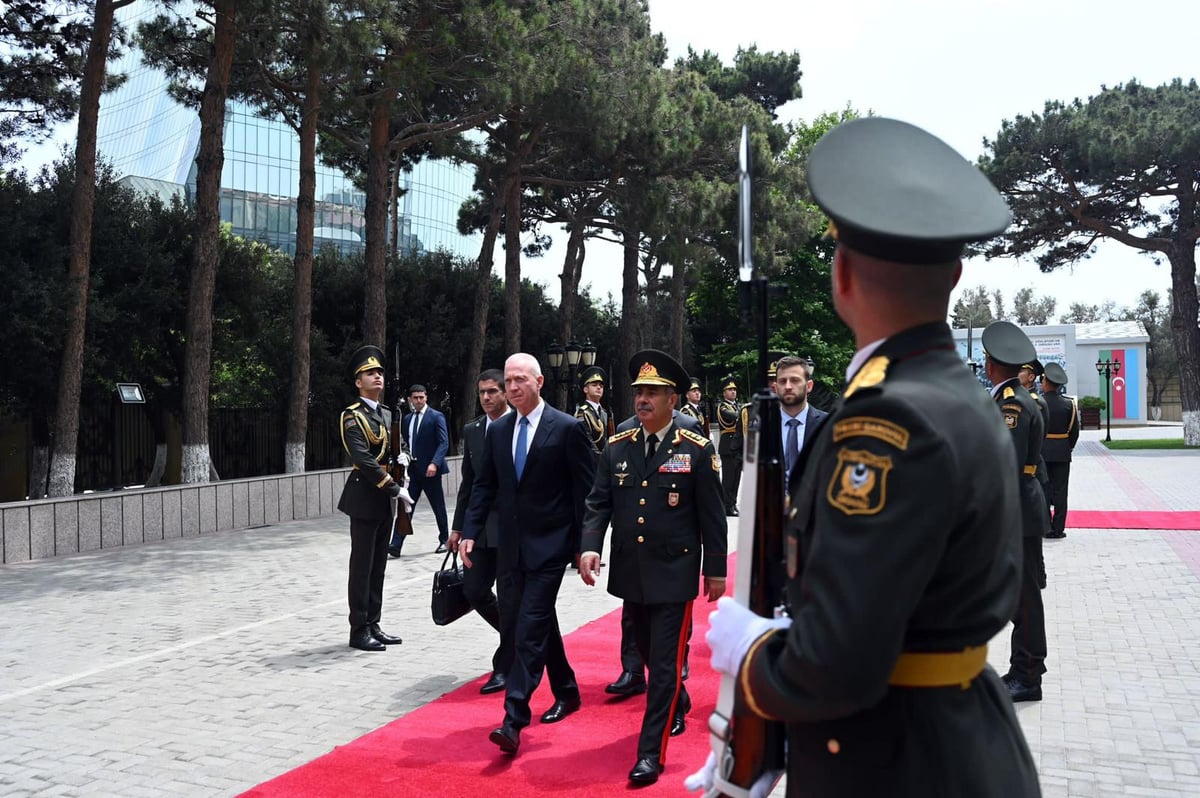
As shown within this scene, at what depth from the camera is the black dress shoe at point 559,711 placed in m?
6.14

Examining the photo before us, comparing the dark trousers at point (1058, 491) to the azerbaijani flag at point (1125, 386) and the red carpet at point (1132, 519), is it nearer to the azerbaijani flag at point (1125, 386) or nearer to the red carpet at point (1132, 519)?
the red carpet at point (1132, 519)

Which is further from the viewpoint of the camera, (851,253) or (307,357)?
(307,357)

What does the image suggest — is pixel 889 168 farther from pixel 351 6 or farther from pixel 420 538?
pixel 351 6

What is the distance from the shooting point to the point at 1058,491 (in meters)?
14.2

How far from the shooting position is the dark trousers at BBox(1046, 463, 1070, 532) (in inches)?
548

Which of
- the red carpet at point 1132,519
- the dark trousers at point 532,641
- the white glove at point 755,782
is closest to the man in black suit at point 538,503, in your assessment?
the dark trousers at point 532,641

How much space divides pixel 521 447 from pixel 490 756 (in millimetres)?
1655

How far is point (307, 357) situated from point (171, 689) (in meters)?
13.6

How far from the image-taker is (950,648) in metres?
1.90

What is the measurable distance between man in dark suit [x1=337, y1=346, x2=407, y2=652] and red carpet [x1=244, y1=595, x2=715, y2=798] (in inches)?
59.0

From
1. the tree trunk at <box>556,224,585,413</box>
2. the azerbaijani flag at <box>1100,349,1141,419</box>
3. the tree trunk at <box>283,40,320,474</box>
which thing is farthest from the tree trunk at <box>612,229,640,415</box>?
the azerbaijani flag at <box>1100,349,1141,419</box>

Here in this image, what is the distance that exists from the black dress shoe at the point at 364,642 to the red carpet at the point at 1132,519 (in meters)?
11.2

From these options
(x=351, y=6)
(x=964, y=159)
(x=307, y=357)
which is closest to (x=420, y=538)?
(x=307, y=357)

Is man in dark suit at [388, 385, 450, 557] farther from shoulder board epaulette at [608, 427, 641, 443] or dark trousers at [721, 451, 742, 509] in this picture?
shoulder board epaulette at [608, 427, 641, 443]
